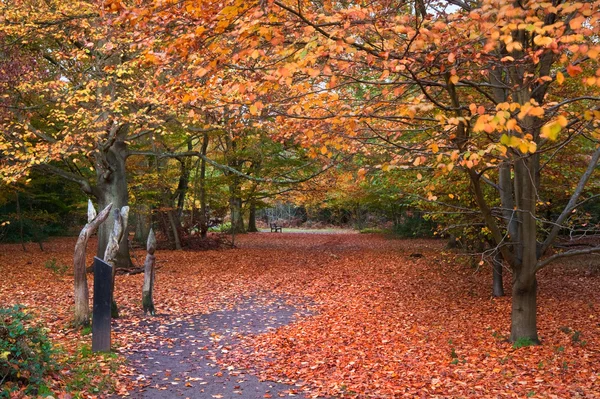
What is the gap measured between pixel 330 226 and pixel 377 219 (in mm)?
6083

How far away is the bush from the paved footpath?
1107 millimetres

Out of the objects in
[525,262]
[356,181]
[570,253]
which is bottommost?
[525,262]

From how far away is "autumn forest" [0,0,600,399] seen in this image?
520cm

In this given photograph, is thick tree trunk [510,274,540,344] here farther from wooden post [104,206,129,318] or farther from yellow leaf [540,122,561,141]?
wooden post [104,206,129,318]

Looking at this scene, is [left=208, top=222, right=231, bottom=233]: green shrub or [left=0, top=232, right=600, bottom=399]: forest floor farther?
[left=208, top=222, right=231, bottom=233]: green shrub

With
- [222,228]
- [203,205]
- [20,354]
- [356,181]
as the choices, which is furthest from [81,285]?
[222,228]

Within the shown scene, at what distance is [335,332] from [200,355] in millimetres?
2562

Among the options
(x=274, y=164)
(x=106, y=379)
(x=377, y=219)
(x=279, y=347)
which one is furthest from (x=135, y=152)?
(x=377, y=219)

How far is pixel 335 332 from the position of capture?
29.5ft

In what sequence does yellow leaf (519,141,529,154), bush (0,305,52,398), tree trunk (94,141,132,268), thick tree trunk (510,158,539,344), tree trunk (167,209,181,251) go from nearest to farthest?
yellow leaf (519,141,529,154), bush (0,305,52,398), thick tree trunk (510,158,539,344), tree trunk (94,141,132,268), tree trunk (167,209,181,251)

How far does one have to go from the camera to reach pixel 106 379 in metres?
5.91

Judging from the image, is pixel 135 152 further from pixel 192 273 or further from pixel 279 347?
pixel 279 347

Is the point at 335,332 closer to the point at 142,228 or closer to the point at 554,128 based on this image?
the point at 554,128

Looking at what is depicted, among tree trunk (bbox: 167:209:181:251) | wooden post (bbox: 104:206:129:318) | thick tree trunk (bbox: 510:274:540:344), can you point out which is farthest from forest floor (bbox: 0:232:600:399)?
tree trunk (bbox: 167:209:181:251)
